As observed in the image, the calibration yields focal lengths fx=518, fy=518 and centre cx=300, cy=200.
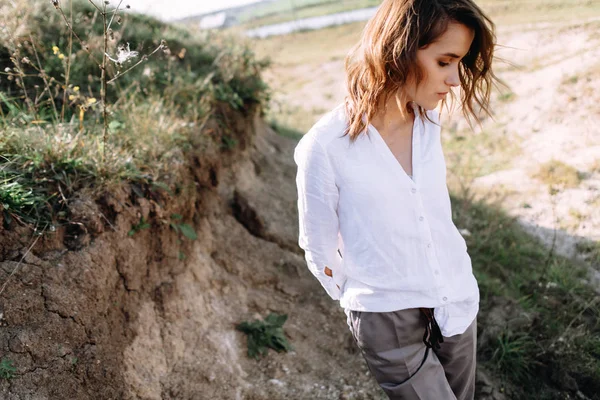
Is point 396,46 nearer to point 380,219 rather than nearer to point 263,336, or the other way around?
point 380,219

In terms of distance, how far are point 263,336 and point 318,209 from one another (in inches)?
69.9

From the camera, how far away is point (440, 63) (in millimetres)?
1964

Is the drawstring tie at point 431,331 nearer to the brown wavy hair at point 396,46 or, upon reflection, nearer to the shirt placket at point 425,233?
the shirt placket at point 425,233

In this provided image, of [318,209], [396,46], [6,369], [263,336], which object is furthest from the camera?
[263,336]

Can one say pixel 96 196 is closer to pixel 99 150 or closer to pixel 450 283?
pixel 99 150

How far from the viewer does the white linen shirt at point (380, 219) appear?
193 cm

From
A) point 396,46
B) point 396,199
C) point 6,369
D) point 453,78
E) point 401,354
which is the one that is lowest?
point 6,369

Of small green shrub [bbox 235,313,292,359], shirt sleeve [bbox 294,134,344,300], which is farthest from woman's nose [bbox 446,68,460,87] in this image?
small green shrub [bbox 235,313,292,359]

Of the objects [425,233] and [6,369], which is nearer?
[425,233]

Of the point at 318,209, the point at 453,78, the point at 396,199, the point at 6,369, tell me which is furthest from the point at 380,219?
the point at 6,369

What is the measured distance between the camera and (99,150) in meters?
3.07

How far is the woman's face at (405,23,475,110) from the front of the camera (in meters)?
1.91

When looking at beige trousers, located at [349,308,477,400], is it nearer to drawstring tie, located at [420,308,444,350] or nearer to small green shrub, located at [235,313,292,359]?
drawstring tie, located at [420,308,444,350]

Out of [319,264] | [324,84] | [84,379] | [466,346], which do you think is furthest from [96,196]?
[324,84]
